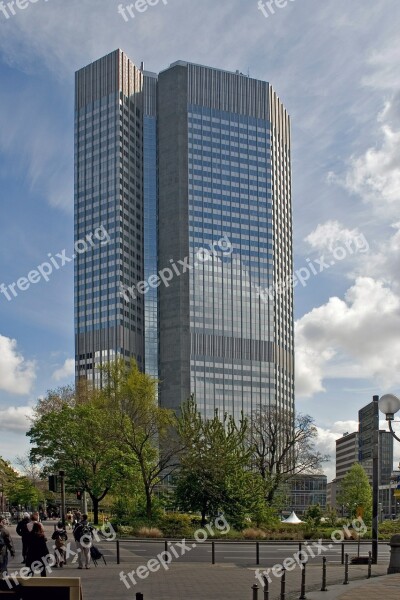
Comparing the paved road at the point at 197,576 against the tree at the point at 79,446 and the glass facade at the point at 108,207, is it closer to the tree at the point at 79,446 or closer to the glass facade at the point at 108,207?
the tree at the point at 79,446

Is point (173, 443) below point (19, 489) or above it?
above

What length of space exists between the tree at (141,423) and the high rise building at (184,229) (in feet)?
321

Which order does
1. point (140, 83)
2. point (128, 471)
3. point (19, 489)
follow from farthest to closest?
point (140, 83) → point (19, 489) → point (128, 471)

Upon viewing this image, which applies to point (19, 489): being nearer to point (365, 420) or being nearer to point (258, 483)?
point (258, 483)

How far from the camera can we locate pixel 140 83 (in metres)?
183

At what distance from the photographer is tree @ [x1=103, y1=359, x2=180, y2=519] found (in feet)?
183

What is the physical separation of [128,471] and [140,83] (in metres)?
141

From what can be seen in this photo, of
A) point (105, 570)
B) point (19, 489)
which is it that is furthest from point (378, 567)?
point (19, 489)

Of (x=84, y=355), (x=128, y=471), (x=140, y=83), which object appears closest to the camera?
(x=128, y=471)
